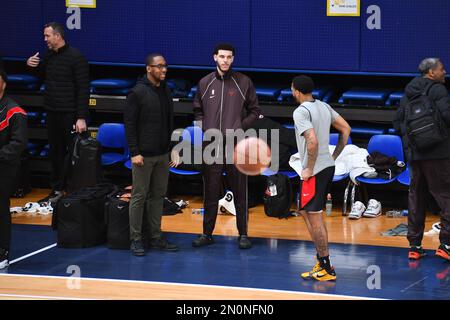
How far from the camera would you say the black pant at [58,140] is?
1159 cm

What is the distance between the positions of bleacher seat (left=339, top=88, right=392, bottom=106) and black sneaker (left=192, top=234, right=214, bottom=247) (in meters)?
2.77

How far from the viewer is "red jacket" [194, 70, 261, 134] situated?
9594mm

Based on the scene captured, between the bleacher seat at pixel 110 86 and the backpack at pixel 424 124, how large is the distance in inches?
181

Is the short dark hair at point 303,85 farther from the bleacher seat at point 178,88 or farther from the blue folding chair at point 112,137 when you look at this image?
the blue folding chair at point 112,137

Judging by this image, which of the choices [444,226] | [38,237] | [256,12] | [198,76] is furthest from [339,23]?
[38,237]

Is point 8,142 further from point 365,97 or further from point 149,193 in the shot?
point 365,97

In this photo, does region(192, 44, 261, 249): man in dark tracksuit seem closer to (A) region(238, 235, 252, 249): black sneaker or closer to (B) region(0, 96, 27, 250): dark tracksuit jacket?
(A) region(238, 235, 252, 249): black sneaker

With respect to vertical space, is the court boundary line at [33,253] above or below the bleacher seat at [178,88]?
below

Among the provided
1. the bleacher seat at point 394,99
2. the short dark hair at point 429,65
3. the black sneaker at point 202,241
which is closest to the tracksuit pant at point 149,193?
the black sneaker at point 202,241

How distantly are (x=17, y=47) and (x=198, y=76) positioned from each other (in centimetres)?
251

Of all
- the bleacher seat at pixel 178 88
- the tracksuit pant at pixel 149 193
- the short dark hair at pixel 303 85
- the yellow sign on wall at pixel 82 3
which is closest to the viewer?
the short dark hair at pixel 303 85

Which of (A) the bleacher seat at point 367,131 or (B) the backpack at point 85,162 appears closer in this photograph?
(B) the backpack at point 85,162

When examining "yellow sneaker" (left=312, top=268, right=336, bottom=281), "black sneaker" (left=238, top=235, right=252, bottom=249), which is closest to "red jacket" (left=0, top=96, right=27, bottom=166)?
"black sneaker" (left=238, top=235, right=252, bottom=249)

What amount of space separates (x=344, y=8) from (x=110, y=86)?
320cm
